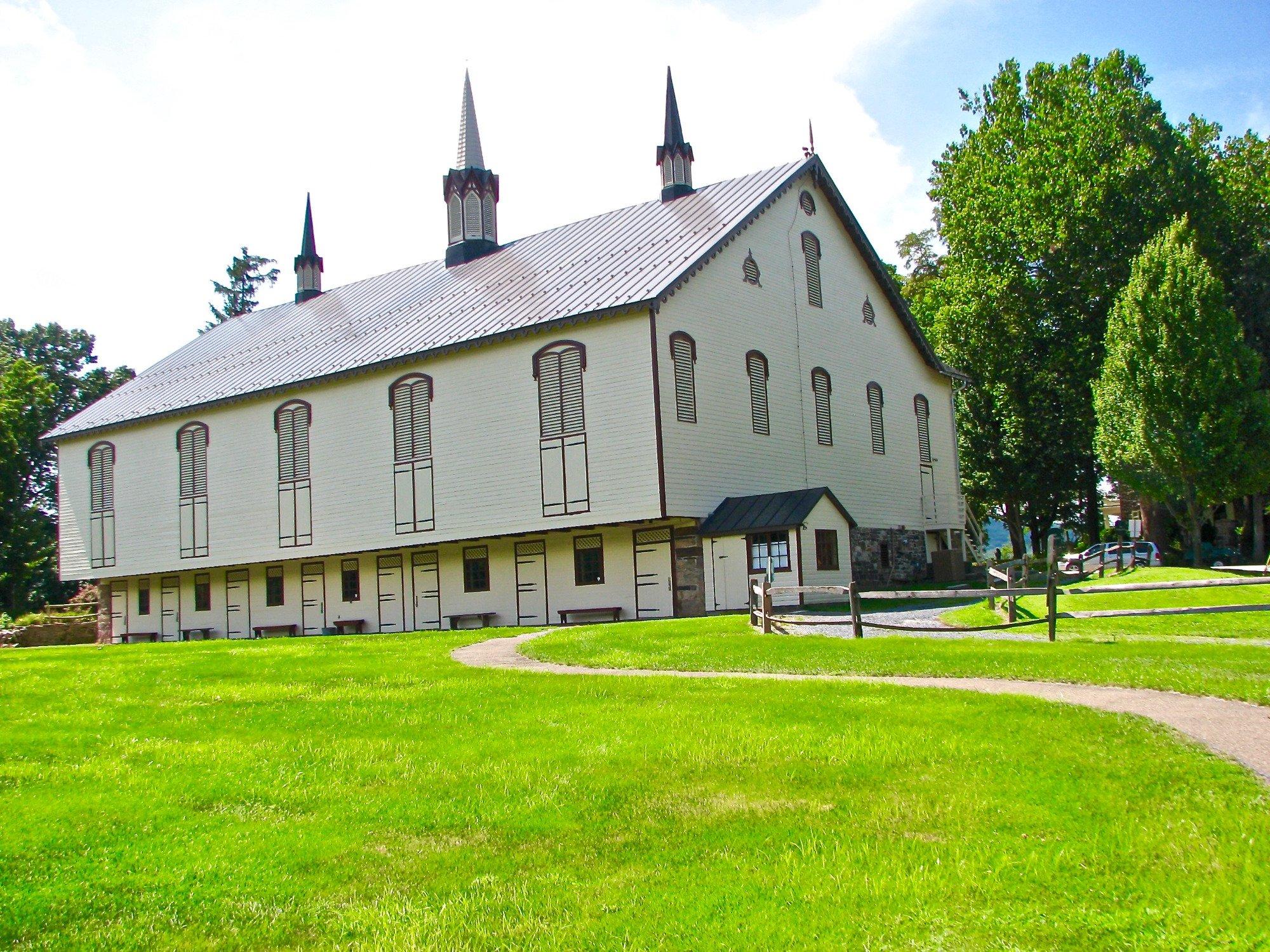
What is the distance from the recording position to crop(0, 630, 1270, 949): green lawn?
5.97 meters

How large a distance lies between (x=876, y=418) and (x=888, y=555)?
4476 mm

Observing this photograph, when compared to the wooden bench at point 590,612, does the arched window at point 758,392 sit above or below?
above

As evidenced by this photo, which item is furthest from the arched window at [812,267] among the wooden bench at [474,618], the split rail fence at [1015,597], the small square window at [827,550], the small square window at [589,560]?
the wooden bench at [474,618]

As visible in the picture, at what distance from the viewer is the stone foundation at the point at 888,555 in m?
33.5

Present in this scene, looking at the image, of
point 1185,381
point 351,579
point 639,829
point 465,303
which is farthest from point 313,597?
point 639,829

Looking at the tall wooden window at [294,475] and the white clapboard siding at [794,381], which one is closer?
the white clapboard siding at [794,381]

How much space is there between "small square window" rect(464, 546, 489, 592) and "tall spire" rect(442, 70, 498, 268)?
11.7 m

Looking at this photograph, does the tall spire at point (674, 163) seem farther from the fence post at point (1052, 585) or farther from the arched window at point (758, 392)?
the fence post at point (1052, 585)

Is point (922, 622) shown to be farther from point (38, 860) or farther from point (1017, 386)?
point (1017, 386)

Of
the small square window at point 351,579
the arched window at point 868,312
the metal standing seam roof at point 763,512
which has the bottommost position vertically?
the small square window at point 351,579

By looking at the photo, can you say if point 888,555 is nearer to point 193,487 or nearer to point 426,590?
point 426,590

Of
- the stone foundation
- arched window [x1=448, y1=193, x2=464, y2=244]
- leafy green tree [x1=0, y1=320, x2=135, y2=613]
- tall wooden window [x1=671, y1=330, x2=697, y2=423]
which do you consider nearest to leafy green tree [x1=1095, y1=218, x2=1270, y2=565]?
the stone foundation

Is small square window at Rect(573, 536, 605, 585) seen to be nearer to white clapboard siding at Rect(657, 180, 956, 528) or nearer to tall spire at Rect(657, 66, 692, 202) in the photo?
white clapboard siding at Rect(657, 180, 956, 528)

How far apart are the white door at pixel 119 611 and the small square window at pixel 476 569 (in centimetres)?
1602
